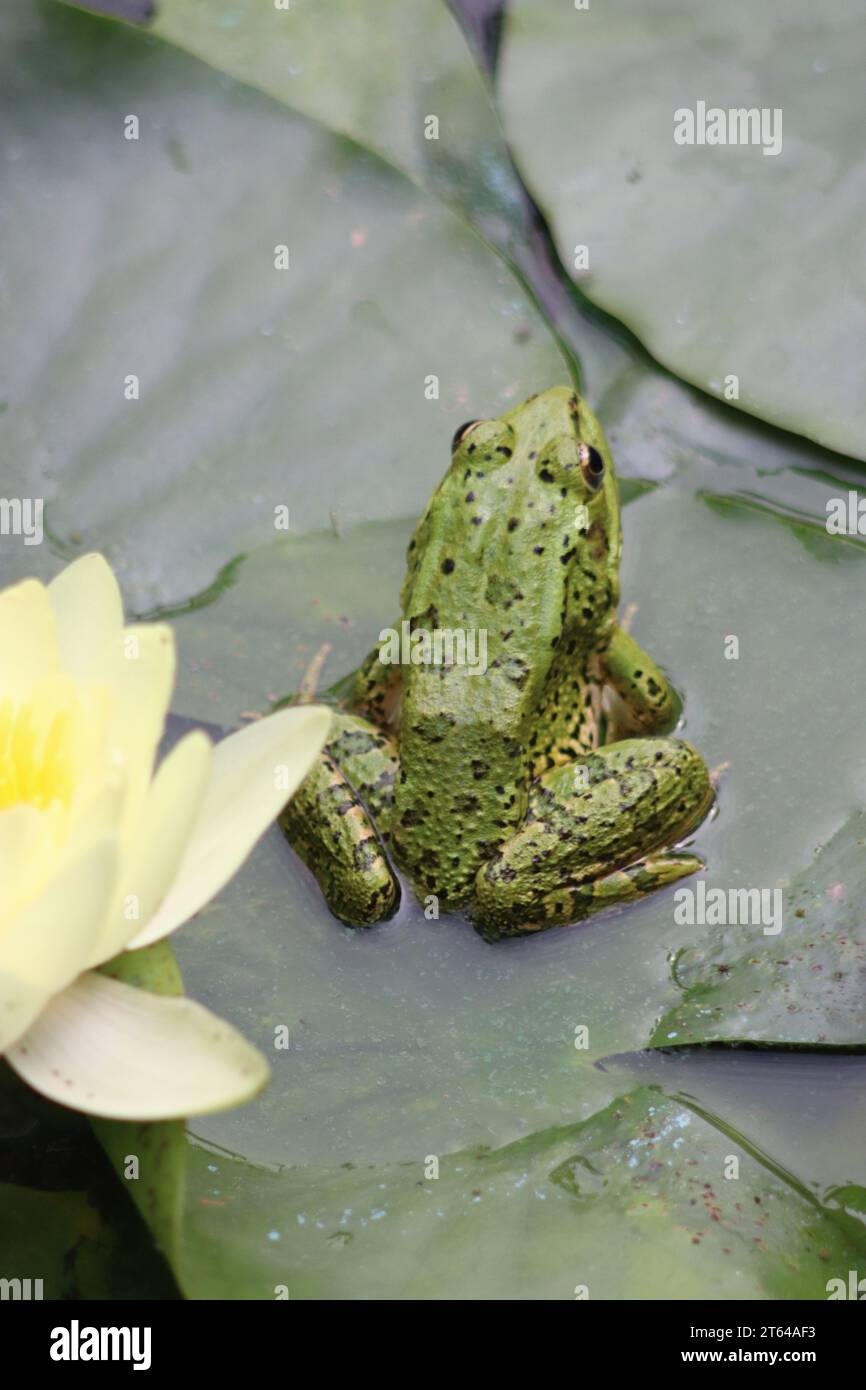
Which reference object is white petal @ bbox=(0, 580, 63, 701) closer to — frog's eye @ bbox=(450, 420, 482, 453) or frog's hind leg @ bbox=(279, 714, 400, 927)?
frog's hind leg @ bbox=(279, 714, 400, 927)

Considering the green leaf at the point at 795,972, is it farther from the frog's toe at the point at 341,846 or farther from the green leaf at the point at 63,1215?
the green leaf at the point at 63,1215

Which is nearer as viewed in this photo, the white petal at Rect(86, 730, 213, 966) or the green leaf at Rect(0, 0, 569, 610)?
the white petal at Rect(86, 730, 213, 966)

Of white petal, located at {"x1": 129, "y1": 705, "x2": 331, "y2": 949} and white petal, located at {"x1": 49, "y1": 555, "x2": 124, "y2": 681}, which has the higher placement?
white petal, located at {"x1": 49, "y1": 555, "x2": 124, "y2": 681}

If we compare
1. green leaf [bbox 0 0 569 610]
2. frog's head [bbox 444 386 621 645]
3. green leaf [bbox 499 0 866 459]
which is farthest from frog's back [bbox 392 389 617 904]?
green leaf [bbox 499 0 866 459]

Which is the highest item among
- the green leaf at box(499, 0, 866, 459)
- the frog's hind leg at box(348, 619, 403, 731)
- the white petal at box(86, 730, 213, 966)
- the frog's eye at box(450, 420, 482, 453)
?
the green leaf at box(499, 0, 866, 459)

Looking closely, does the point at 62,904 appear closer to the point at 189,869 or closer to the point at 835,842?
the point at 189,869

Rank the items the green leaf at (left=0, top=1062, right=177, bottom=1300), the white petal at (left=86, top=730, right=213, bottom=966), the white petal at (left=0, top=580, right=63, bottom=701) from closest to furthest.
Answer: the white petal at (left=86, top=730, right=213, bottom=966) < the white petal at (left=0, top=580, right=63, bottom=701) < the green leaf at (left=0, top=1062, right=177, bottom=1300)
